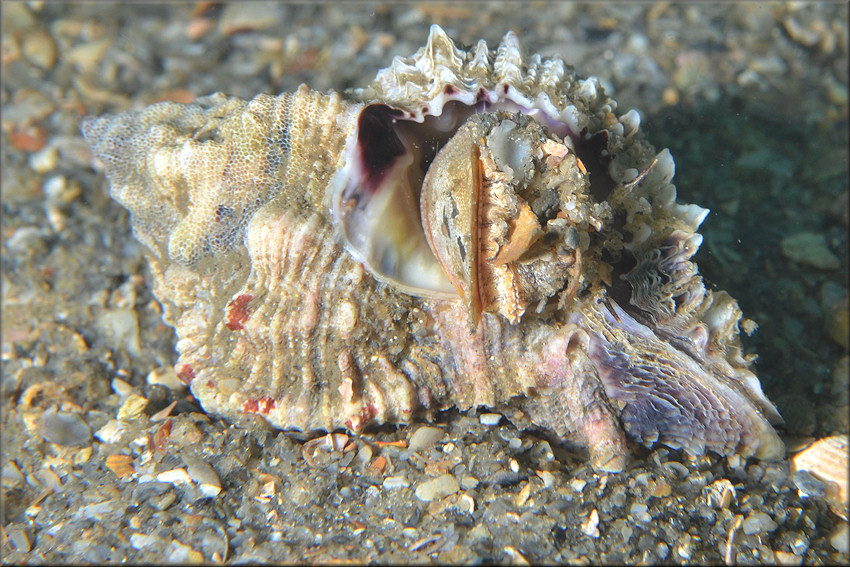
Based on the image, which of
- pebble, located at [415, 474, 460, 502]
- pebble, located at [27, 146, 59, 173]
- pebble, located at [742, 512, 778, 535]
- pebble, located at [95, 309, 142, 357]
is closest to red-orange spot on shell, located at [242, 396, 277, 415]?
pebble, located at [415, 474, 460, 502]

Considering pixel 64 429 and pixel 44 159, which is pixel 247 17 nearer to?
pixel 44 159

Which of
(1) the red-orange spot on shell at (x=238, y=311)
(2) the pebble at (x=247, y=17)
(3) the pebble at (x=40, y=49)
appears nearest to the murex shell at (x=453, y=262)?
(1) the red-orange spot on shell at (x=238, y=311)

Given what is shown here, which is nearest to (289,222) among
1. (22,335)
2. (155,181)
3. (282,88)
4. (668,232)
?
(155,181)

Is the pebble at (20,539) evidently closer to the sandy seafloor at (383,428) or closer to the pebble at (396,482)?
the sandy seafloor at (383,428)

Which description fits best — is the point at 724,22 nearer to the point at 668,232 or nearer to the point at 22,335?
the point at 668,232

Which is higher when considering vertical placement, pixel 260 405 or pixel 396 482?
pixel 260 405

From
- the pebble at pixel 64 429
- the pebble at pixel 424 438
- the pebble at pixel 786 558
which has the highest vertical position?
the pebble at pixel 424 438

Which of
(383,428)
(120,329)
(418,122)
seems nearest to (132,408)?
(120,329)

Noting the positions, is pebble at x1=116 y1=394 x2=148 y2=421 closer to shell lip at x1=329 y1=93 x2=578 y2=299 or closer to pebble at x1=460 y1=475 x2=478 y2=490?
shell lip at x1=329 y1=93 x2=578 y2=299
